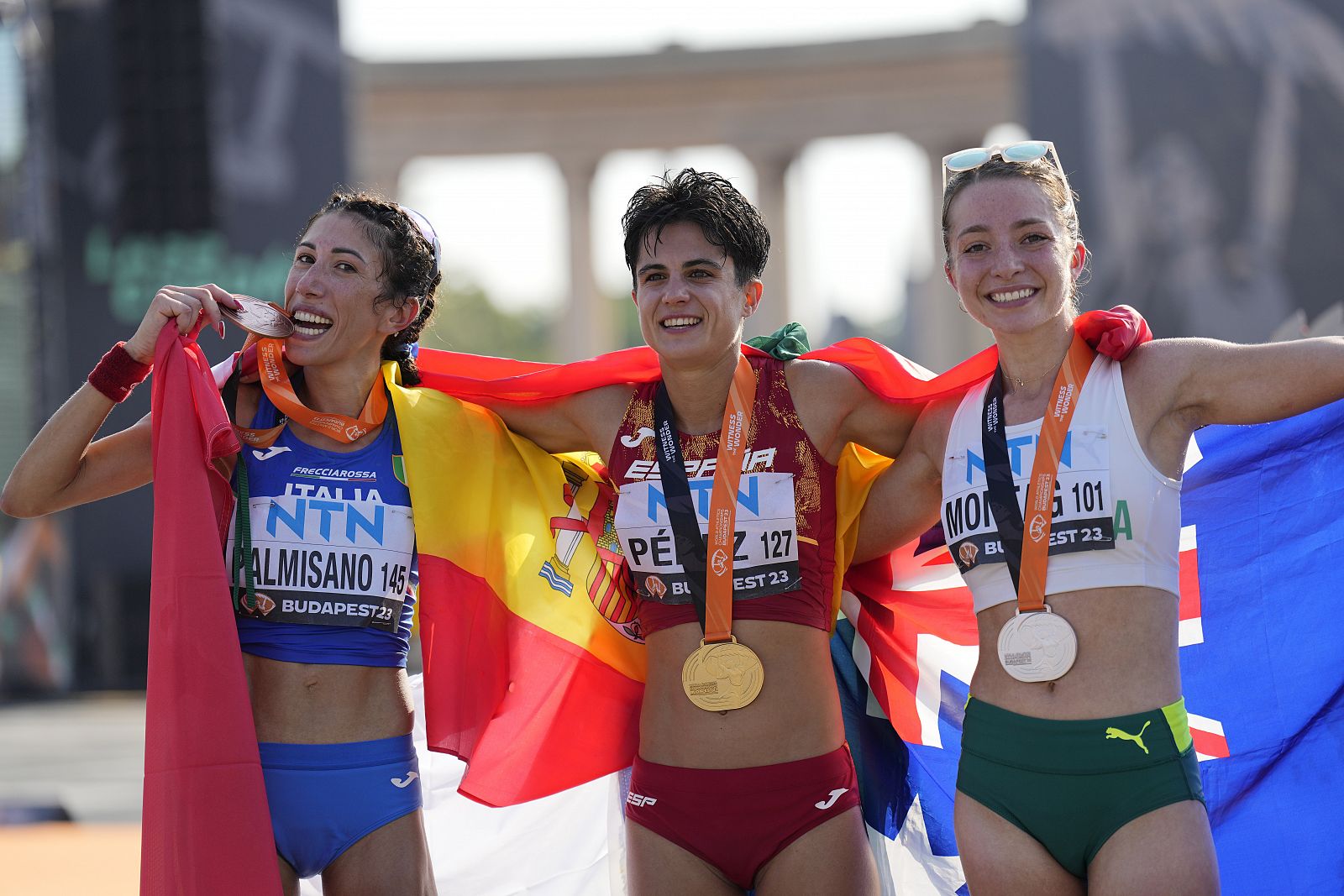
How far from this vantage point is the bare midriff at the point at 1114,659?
359 centimetres

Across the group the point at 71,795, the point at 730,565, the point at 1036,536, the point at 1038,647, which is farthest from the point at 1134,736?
the point at 71,795

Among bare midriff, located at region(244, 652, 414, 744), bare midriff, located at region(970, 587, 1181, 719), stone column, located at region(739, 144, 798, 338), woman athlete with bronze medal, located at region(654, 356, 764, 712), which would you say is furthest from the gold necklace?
stone column, located at region(739, 144, 798, 338)

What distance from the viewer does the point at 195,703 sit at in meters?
3.81

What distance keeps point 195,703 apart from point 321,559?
1.59ft

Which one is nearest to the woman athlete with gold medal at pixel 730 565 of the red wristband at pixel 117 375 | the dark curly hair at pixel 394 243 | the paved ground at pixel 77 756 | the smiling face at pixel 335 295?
the dark curly hair at pixel 394 243

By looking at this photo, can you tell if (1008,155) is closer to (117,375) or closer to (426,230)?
(426,230)

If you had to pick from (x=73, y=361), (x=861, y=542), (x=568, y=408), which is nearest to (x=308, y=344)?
(x=568, y=408)

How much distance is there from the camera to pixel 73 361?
18.1m

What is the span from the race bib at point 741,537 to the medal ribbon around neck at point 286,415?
31.2 inches

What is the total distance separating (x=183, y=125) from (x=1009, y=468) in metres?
15.1

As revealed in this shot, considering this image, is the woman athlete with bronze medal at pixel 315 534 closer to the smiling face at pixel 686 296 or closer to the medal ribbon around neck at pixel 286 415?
the medal ribbon around neck at pixel 286 415

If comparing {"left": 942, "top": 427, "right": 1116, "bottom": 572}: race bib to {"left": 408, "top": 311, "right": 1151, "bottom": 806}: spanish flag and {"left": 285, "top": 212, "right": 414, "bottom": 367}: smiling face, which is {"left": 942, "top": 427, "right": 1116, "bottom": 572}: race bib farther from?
{"left": 285, "top": 212, "right": 414, "bottom": 367}: smiling face

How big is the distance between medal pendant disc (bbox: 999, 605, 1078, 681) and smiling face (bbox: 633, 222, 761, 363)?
3.67 feet

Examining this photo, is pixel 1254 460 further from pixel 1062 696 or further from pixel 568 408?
pixel 568 408
